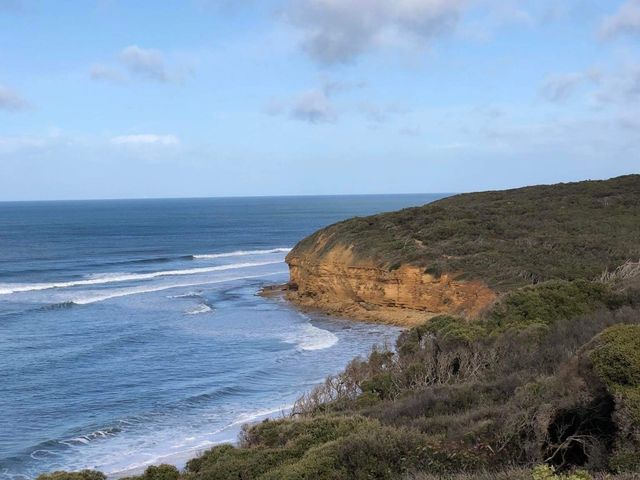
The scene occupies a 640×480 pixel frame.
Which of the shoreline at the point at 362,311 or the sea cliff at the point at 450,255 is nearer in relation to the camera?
the sea cliff at the point at 450,255

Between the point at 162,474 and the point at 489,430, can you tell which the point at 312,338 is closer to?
the point at 162,474

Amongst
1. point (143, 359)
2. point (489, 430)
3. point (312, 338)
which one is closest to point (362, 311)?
point (312, 338)

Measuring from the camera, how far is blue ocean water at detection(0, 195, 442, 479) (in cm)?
2041

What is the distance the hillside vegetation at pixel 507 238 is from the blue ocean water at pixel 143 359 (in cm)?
562

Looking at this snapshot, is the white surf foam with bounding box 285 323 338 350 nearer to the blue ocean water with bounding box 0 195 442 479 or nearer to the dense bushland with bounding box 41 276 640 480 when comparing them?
the blue ocean water with bounding box 0 195 442 479

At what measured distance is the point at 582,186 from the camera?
63469 mm

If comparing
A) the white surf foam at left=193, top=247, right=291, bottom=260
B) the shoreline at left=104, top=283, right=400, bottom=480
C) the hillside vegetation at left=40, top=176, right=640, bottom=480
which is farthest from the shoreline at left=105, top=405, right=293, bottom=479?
Result: the white surf foam at left=193, top=247, right=291, bottom=260

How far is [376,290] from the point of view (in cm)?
4041

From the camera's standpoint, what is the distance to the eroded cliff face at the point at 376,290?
120ft

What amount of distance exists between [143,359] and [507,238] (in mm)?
24428

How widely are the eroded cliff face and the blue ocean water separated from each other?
2155mm

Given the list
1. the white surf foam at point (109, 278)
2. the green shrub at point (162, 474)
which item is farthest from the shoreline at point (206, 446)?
the white surf foam at point (109, 278)

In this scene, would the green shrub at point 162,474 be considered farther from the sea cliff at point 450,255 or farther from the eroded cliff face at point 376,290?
the eroded cliff face at point 376,290

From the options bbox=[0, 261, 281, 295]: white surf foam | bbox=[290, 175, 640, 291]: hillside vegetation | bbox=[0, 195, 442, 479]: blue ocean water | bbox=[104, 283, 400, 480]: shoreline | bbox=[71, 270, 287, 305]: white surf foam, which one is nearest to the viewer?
bbox=[104, 283, 400, 480]: shoreline
